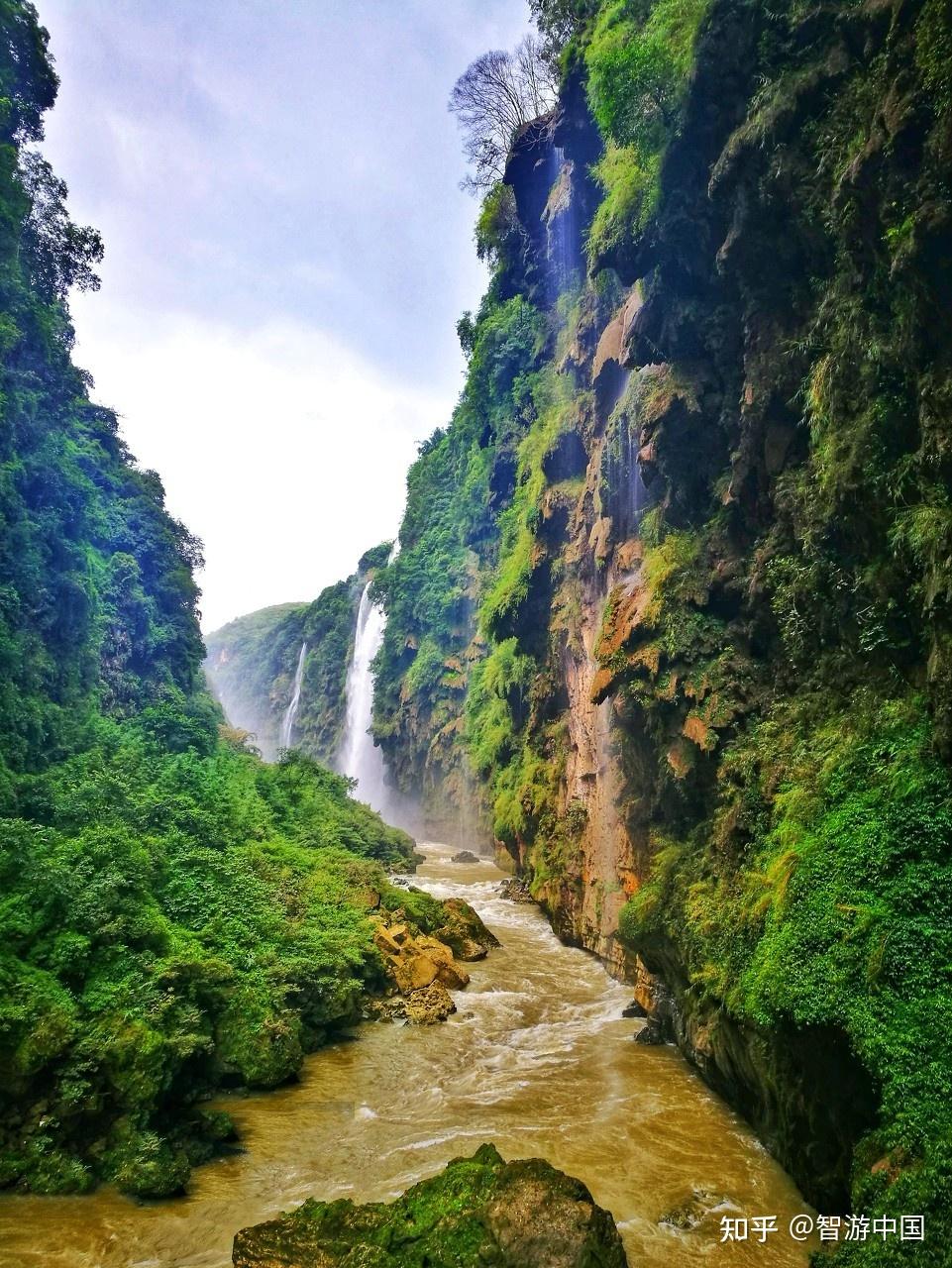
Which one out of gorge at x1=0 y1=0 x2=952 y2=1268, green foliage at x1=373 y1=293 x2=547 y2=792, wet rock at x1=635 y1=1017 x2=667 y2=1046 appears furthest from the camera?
green foliage at x1=373 y1=293 x2=547 y2=792

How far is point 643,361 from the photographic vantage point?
13.6 metres

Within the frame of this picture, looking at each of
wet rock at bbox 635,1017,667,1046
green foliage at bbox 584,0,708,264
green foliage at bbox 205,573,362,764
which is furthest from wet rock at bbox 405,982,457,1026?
green foliage at bbox 205,573,362,764

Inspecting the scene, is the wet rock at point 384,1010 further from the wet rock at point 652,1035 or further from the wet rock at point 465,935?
the wet rock at point 652,1035

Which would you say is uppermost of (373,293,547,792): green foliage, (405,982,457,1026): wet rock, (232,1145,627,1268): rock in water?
(373,293,547,792): green foliage

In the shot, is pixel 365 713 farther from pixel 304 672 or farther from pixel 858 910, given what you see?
pixel 858 910

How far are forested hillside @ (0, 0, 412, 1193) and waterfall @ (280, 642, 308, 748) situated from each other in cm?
4192

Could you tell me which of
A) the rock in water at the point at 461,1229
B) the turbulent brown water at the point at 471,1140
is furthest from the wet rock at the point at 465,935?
the rock in water at the point at 461,1229

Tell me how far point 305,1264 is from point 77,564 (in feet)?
54.6

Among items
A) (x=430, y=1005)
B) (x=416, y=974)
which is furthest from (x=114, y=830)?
(x=416, y=974)

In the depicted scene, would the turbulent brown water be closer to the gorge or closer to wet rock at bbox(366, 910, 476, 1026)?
the gorge

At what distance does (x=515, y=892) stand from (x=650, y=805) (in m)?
11.8

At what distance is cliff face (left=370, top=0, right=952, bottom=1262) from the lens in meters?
5.98

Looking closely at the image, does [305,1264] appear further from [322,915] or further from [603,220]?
[603,220]

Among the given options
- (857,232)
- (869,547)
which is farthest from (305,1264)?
(857,232)
